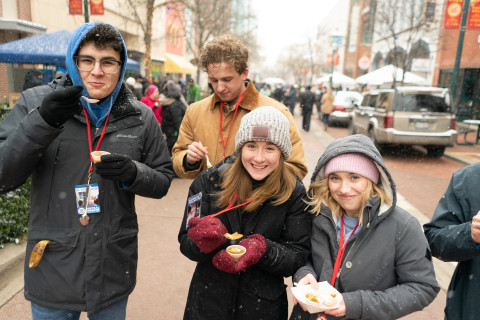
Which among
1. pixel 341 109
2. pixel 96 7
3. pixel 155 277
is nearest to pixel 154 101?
pixel 155 277

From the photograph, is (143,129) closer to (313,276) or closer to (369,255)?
(313,276)

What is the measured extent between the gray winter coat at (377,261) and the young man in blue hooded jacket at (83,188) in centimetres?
99

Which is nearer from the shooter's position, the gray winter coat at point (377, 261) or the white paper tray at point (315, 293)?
the white paper tray at point (315, 293)

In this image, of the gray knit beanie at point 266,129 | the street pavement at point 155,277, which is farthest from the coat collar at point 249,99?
the street pavement at point 155,277

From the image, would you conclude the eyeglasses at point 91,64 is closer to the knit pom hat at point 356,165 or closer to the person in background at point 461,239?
the knit pom hat at point 356,165

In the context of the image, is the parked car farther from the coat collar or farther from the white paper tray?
the white paper tray

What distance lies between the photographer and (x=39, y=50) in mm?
10047

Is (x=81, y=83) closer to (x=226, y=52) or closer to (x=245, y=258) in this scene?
(x=226, y=52)

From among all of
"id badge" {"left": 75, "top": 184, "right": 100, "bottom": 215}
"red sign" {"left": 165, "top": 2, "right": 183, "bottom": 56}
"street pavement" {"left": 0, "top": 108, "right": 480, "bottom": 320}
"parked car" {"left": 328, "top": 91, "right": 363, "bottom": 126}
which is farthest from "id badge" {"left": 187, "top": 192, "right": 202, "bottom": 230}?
"red sign" {"left": 165, "top": 2, "right": 183, "bottom": 56}

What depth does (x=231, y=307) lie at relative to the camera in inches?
78.7

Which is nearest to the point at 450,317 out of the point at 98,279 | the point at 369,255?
the point at 369,255

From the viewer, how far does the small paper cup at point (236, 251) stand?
1731 millimetres

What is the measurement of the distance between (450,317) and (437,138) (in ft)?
31.4

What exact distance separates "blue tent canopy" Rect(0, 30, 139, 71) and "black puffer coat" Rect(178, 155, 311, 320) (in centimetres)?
944
